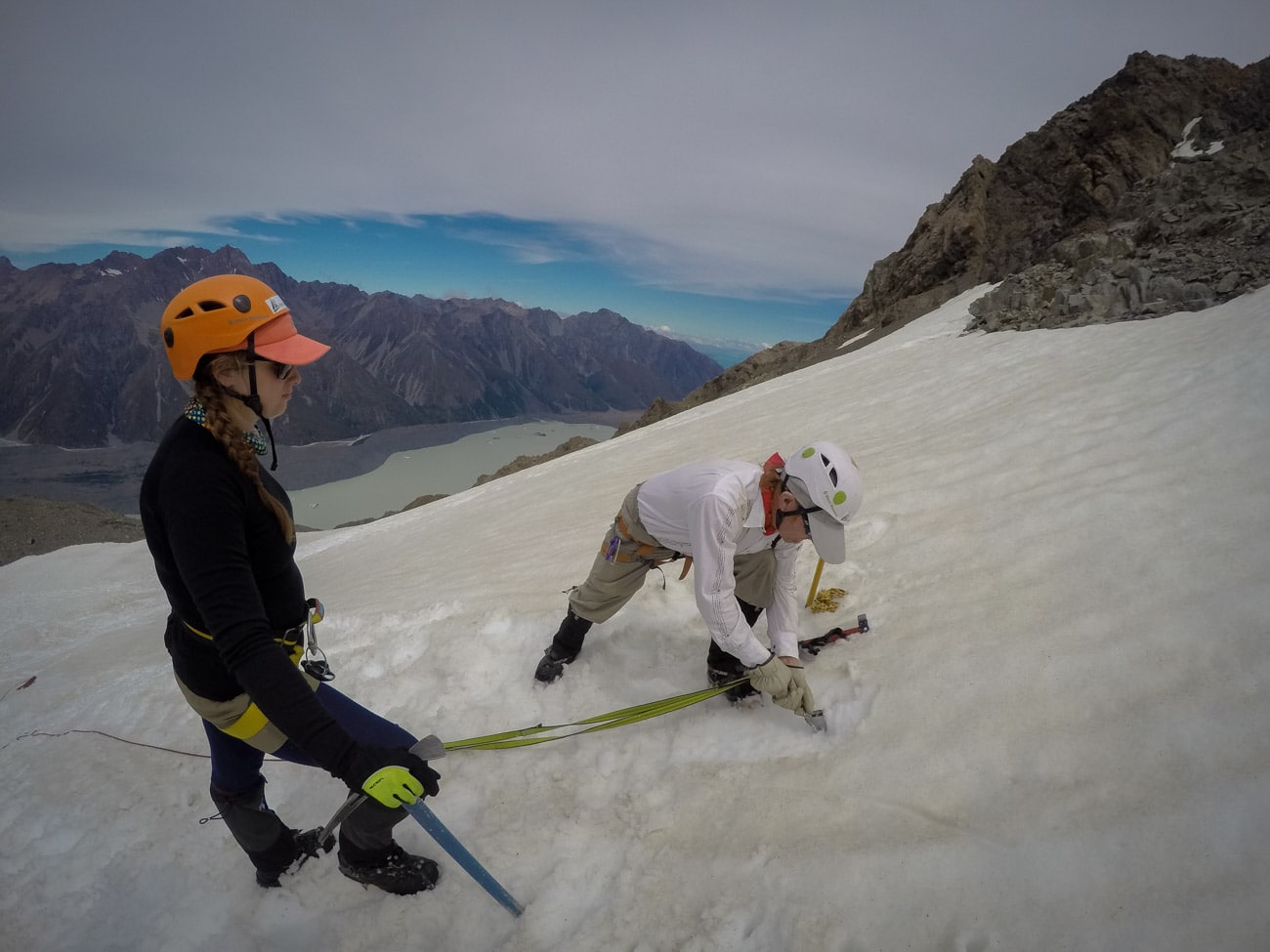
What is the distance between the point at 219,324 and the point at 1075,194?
132ft

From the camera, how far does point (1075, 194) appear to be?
101ft

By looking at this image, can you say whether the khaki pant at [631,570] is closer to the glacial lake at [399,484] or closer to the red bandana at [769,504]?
the red bandana at [769,504]

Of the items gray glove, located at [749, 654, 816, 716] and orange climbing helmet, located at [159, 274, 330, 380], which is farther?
gray glove, located at [749, 654, 816, 716]

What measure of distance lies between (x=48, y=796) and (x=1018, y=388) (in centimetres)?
1120

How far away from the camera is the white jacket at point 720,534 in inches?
124

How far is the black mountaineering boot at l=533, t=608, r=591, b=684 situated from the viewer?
435 cm

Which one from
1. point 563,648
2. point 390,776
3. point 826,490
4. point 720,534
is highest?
point 826,490

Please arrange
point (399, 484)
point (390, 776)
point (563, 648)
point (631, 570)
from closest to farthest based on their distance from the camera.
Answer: point (390, 776), point (631, 570), point (563, 648), point (399, 484)

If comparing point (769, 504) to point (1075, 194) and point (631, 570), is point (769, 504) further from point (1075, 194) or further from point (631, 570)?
point (1075, 194)

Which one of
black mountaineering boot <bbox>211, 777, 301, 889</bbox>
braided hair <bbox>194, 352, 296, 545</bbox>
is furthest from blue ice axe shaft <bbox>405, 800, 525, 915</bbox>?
braided hair <bbox>194, 352, 296, 545</bbox>

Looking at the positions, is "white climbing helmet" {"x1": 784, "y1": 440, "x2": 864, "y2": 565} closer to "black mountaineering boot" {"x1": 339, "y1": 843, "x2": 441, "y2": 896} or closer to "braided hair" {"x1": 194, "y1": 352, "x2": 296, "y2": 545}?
"braided hair" {"x1": 194, "y1": 352, "x2": 296, "y2": 545}

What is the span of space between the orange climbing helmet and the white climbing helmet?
89.4 inches

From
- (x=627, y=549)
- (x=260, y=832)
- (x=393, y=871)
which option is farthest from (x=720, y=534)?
(x=260, y=832)

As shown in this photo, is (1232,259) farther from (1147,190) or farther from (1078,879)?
(1147,190)
